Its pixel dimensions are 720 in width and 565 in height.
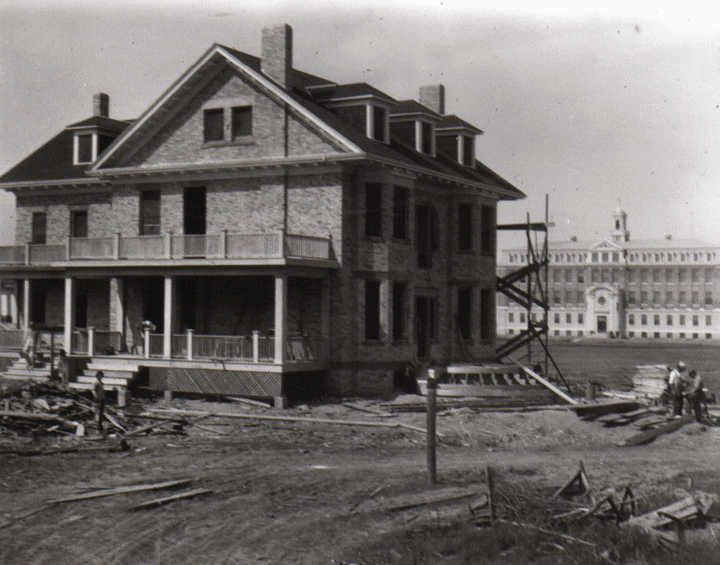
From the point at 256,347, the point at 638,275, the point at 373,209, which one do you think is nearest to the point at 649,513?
the point at 256,347

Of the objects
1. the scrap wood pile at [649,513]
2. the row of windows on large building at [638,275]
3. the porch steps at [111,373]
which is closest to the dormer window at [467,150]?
the porch steps at [111,373]

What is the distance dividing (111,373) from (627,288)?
143 m

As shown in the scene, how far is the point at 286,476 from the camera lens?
58.6 feet

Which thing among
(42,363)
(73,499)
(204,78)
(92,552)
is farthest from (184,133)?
(92,552)

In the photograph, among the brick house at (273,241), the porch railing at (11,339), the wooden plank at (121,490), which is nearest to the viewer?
the wooden plank at (121,490)

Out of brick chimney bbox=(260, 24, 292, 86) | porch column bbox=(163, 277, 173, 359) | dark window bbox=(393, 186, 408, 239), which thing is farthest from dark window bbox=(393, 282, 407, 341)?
brick chimney bbox=(260, 24, 292, 86)

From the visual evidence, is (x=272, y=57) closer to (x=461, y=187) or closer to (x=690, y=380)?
(x=461, y=187)

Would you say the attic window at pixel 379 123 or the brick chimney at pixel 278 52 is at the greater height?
the brick chimney at pixel 278 52

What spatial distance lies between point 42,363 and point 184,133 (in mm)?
8901

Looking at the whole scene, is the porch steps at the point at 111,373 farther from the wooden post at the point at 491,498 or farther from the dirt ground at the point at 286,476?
the wooden post at the point at 491,498

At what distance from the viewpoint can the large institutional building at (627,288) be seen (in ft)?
509

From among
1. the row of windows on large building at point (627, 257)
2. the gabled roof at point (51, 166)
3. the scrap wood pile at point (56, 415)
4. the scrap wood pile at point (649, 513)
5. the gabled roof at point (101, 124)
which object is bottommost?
the scrap wood pile at point (649, 513)

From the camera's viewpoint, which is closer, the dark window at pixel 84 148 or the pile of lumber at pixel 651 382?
the pile of lumber at pixel 651 382

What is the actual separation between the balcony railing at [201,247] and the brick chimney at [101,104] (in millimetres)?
10725
